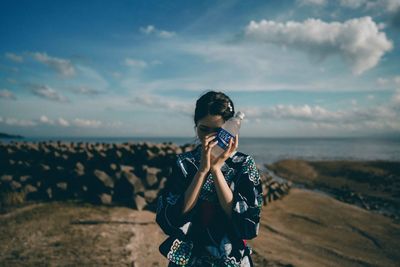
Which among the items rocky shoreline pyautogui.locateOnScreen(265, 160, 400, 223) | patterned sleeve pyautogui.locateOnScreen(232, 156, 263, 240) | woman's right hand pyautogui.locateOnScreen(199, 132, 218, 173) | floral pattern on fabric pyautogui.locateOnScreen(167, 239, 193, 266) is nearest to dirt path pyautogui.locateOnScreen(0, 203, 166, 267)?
floral pattern on fabric pyautogui.locateOnScreen(167, 239, 193, 266)

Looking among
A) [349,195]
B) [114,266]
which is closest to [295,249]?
[114,266]

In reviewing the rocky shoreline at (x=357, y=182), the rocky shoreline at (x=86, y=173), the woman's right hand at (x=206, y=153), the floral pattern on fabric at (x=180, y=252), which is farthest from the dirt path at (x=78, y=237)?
the rocky shoreline at (x=357, y=182)

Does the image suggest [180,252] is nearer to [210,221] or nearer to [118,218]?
[210,221]

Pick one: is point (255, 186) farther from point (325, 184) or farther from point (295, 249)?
point (325, 184)

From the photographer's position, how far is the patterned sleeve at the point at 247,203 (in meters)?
2.21

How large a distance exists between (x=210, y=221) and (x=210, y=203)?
133 mm

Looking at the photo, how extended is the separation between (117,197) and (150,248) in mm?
3346

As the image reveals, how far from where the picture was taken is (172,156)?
10172 mm

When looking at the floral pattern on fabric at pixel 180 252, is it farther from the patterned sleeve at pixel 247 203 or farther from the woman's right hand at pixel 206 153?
the woman's right hand at pixel 206 153

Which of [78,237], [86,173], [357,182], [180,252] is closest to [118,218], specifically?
[78,237]

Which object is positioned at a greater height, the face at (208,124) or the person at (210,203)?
the face at (208,124)

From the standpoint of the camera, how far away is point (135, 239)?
591cm

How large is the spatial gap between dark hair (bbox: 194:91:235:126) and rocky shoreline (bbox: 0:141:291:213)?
6.08 m

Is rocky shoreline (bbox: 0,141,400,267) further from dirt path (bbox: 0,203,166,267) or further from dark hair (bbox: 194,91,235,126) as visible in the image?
dark hair (bbox: 194,91,235,126)
